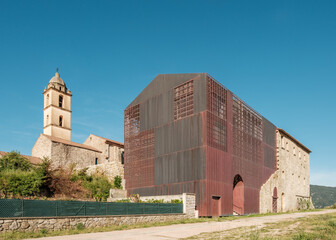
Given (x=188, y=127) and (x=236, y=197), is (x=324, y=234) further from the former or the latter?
(x=236, y=197)

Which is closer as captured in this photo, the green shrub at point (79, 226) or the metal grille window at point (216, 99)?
the green shrub at point (79, 226)

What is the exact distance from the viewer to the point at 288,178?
4356 centimetres

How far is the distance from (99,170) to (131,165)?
873cm

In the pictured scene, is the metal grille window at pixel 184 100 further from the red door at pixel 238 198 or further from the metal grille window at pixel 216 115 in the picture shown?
the red door at pixel 238 198

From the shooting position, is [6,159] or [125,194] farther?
[6,159]

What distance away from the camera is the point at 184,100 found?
28.8 metres

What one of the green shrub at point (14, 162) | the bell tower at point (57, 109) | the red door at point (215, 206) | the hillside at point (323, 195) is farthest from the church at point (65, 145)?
the hillside at point (323, 195)

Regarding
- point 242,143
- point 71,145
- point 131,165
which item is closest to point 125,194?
point 131,165

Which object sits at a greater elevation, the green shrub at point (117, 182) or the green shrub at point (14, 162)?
the green shrub at point (14, 162)

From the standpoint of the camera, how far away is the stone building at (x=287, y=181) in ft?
124

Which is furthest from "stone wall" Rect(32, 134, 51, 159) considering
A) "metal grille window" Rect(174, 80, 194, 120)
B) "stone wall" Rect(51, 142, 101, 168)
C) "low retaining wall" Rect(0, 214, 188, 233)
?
"low retaining wall" Rect(0, 214, 188, 233)

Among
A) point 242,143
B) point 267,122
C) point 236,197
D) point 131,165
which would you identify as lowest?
point 236,197

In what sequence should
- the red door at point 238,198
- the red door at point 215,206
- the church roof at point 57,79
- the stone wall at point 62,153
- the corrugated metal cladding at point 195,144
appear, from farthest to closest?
the church roof at point 57,79 → the stone wall at point 62,153 → the red door at point 238,198 → the corrugated metal cladding at point 195,144 → the red door at point 215,206

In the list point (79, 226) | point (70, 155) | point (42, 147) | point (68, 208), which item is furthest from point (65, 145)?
point (79, 226)
